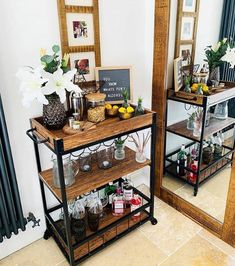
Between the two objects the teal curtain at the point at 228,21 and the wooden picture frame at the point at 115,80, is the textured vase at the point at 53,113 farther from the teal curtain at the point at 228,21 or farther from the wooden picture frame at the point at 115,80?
the teal curtain at the point at 228,21

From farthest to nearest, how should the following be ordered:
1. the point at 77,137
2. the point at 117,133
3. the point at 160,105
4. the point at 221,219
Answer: the point at 160,105
the point at 221,219
the point at 117,133
the point at 77,137

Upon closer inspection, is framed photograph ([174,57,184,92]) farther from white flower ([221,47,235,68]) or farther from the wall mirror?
white flower ([221,47,235,68])

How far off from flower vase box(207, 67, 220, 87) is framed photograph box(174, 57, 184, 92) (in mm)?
213

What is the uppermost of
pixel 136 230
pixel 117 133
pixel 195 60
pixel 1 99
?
pixel 195 60

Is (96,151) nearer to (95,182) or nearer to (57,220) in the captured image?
(95,182)

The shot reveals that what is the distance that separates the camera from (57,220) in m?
1.90

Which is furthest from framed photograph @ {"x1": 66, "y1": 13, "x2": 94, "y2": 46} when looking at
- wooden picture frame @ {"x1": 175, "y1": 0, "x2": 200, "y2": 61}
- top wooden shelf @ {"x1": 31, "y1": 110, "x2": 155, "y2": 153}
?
wooden picture frame @ {"x1": 175, "y1": 0, "x2": 200, "y2": 61}

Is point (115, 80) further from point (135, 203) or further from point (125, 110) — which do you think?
point (135, 203)

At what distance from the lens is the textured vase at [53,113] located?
1357mm

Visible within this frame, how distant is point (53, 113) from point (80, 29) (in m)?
0.61

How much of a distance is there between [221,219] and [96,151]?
3.47 ft

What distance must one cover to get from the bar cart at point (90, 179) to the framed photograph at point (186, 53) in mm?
548

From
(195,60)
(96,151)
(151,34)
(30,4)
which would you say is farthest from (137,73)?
(30,4)

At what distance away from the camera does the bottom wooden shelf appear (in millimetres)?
1674
